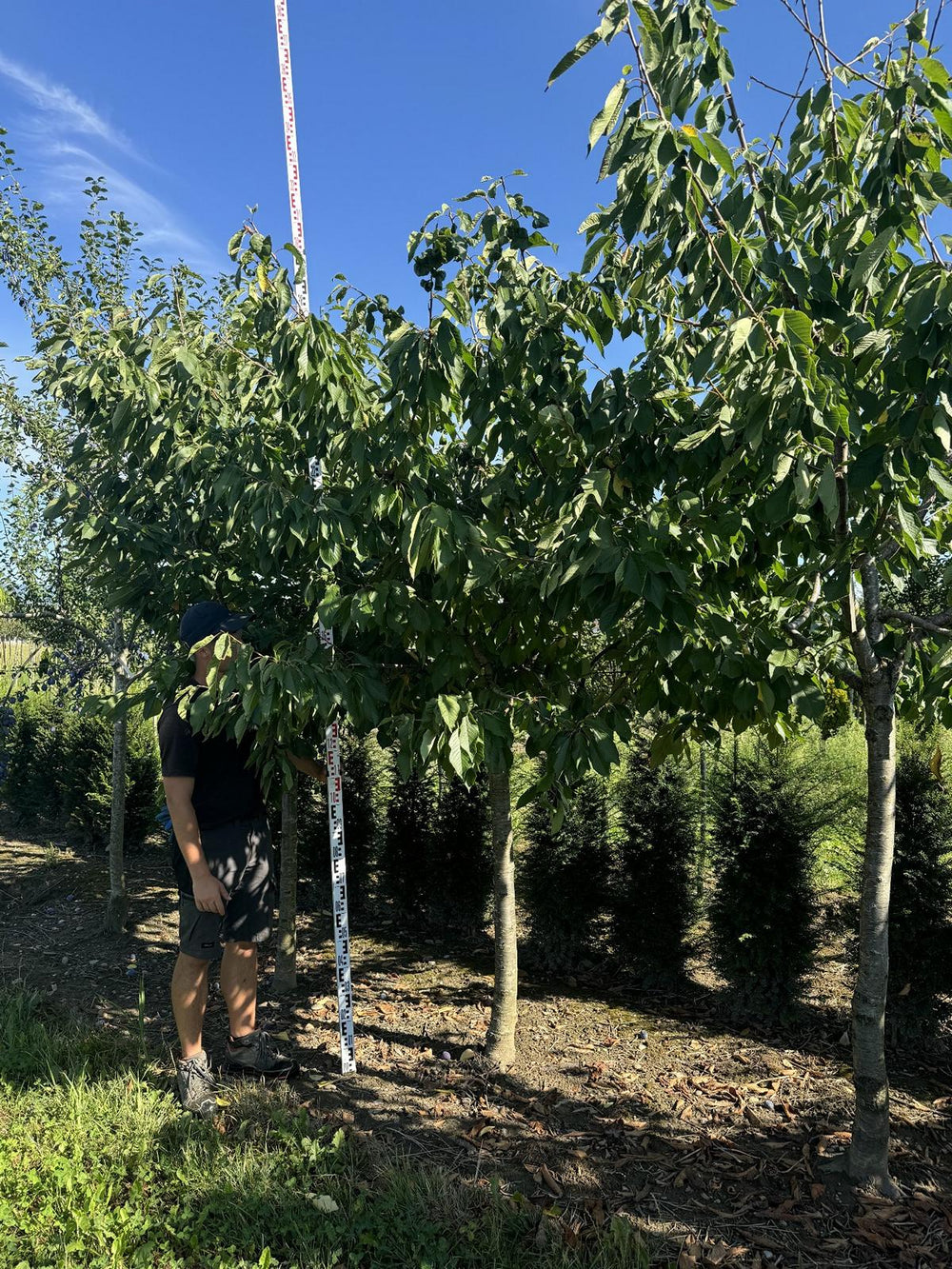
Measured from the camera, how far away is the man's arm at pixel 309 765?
3.97 meters

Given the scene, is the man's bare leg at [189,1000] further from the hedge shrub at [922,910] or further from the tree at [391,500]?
the hedge shrub at [922,910]

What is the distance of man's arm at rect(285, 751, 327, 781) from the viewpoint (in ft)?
13.0

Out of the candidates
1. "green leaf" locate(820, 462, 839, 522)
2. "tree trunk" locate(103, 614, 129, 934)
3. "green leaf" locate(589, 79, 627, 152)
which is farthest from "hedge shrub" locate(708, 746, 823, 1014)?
"tree trunk" locate(103, 614, 129, 934)

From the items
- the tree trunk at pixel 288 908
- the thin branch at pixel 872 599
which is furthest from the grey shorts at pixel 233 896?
the thin branch at pixel 872 599

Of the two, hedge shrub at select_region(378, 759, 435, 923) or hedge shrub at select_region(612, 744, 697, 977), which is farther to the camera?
hedge shrub at select_region(378, 759, 435, 923)

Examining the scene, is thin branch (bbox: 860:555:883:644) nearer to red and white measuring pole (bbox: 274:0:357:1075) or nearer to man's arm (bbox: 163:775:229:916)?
red and white measuring pole (bbox: 274:0:357:1075)

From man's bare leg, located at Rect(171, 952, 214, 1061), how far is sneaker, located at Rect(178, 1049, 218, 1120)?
0.05m

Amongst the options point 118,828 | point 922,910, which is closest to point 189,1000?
point 118,828

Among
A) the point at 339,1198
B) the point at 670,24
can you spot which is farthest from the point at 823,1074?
the point at 670,24

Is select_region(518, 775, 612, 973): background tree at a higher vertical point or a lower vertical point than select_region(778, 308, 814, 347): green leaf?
lower

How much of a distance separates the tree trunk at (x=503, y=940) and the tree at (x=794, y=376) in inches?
36.7

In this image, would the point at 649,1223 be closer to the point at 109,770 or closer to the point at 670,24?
the point at 670,24

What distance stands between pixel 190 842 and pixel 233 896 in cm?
38

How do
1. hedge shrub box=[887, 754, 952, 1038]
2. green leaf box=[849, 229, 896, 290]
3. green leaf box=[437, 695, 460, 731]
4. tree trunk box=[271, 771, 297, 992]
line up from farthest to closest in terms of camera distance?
1. tree trunk box=[271, 771, 297, 992]
2. hedge shrub box=[887, 754, 952, 1038]
3. green leaf box=[437, 695, 460, 731]
4. green leaf box=[849, 229, 896, 290]
